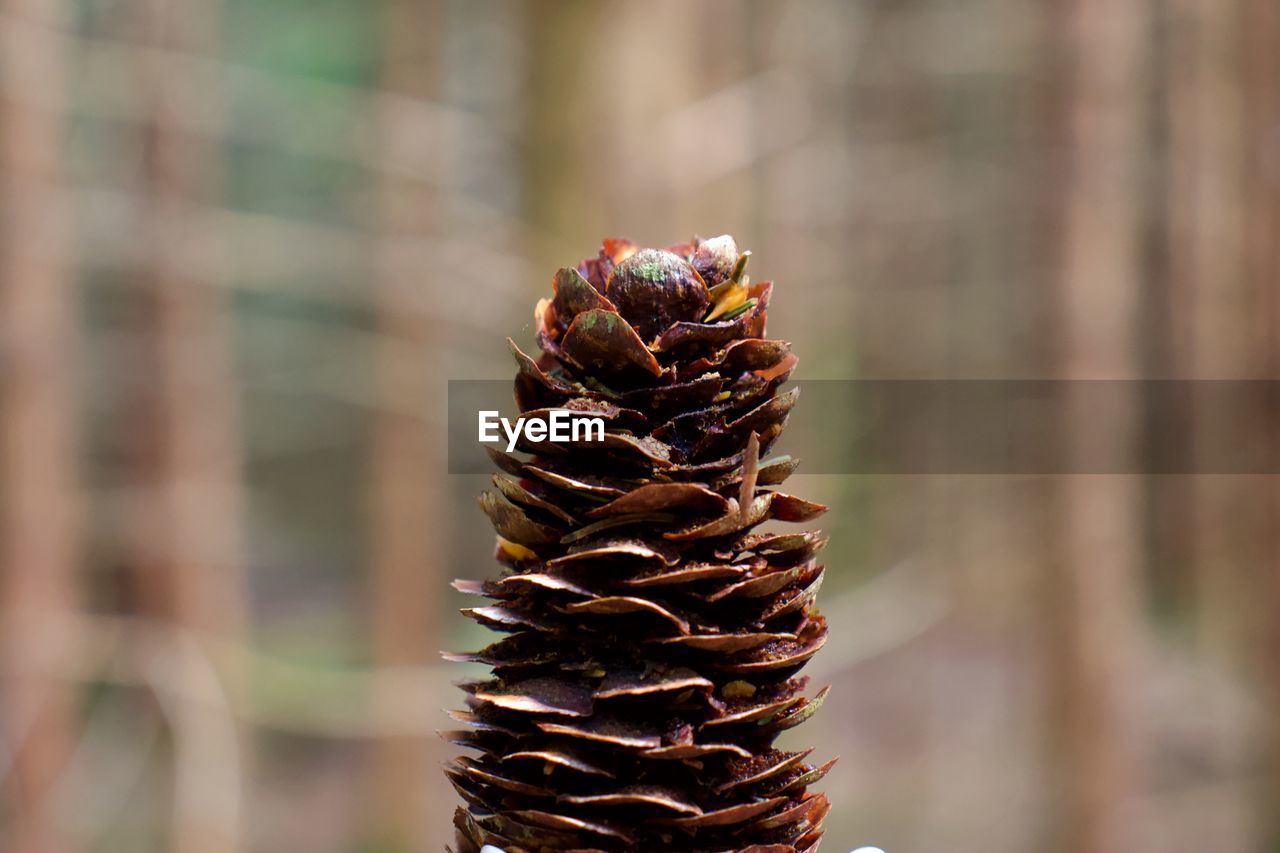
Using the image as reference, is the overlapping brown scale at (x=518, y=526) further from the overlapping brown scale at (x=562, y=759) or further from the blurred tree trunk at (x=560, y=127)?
the blurred tree trunk at (x=560, y=127)

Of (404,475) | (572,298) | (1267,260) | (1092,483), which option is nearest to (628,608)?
(572,298)

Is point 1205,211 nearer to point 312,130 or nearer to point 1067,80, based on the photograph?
point 1067,80

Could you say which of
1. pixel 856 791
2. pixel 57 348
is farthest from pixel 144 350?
pixel 856 791

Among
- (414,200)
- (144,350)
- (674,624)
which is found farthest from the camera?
(414,200)

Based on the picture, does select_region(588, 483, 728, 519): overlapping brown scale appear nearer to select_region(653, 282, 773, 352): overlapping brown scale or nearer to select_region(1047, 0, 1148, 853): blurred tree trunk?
select_region(653, 282, 773, 352): overlapping brown scale

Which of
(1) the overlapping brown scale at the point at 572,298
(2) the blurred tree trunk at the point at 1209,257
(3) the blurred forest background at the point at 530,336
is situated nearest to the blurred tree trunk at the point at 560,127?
(3) the blurred forest background at the point at 530,336

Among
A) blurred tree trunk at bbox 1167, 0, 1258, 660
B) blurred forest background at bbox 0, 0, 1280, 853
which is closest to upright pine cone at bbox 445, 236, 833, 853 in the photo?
blurred forest background at bbox 0, 0, 1280, 853
